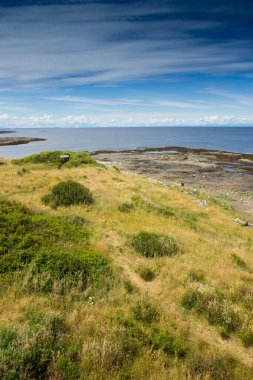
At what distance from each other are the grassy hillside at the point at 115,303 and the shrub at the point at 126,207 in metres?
3.81

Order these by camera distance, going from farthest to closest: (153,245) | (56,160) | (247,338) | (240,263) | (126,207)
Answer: (56,160)
(126,207)
(240,263)
(153,245)
(247,338)

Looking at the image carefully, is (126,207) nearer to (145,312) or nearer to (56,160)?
(145,312)

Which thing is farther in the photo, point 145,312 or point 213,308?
point 213,308

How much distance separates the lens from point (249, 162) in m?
70.9

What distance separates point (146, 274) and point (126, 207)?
9.70 meters

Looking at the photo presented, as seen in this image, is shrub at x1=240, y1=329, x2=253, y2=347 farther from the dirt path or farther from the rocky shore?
the rocky shore

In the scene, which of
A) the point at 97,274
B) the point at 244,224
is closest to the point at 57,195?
the point at 97,274

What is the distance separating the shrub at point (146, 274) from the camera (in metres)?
9.43

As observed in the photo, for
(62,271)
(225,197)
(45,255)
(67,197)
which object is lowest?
(225,197)

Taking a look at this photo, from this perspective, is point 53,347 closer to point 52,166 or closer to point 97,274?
point 97,274

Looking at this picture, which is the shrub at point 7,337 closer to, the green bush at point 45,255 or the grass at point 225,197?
the green bush at point 45,255

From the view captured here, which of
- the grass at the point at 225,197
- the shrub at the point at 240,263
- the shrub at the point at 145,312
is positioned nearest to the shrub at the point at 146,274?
the shrub at the point at 145,312

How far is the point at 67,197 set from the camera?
1770 centimetres

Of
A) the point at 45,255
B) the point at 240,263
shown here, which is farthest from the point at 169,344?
the point at 240,263
